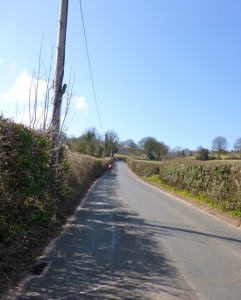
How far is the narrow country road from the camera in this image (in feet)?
19.0

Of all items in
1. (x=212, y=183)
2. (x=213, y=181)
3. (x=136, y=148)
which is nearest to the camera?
(x=213, y=181)

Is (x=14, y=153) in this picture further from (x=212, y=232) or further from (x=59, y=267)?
(x=212, y=232)

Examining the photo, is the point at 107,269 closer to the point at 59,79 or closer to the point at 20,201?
the point at 20,201

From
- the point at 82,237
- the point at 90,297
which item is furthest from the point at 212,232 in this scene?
the point at 90,297

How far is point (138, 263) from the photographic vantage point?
749 centimetres

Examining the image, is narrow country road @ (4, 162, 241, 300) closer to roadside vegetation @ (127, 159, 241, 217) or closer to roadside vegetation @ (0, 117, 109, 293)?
roadside vegetation @ (0, 117, 109, 293)

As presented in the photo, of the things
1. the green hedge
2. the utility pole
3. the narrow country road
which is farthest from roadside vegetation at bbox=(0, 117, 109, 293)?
the green hedge

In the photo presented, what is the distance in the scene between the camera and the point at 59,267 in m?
6.78

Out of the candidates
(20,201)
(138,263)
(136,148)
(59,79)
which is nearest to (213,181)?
(59,79)

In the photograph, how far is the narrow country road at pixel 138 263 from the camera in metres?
5.78

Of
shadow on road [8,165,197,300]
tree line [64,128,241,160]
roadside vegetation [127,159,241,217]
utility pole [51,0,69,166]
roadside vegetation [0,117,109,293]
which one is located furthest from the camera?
tree line [64,128,241,160]

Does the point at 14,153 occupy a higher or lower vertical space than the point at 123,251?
higher

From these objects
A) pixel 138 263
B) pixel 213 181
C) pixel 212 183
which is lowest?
pixel 138 263

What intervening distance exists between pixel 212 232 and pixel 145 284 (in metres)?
6.38
